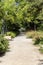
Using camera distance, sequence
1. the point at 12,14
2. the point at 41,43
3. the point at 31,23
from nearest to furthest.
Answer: the point at 41,43, the point at 12,14, the point at 31,23

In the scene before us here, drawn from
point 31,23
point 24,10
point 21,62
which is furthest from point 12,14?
point 21,62

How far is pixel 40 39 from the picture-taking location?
20.7m

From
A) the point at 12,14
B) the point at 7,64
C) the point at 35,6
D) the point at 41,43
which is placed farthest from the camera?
the point at 35,6

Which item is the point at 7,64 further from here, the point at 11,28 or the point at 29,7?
the point at 29,7

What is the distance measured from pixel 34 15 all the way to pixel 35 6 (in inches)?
73.6

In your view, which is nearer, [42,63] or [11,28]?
[42,63]

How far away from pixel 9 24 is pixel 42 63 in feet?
77.6

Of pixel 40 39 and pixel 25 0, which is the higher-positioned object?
pixel 25 0

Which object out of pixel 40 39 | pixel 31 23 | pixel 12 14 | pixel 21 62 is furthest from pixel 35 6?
pixel 21 62

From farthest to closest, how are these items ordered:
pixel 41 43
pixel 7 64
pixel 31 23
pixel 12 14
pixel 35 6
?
1. pixel 31 23
2. pixel 35 6
3. pixel 12 14
4. pixel 41 43
5. pixel 7 64

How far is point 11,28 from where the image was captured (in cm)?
3538

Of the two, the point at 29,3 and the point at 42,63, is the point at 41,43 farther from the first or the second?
the point at 29,3

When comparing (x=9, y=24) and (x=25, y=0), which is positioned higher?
(x=25, y=0)

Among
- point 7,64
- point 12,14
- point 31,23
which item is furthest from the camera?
point 31,23
